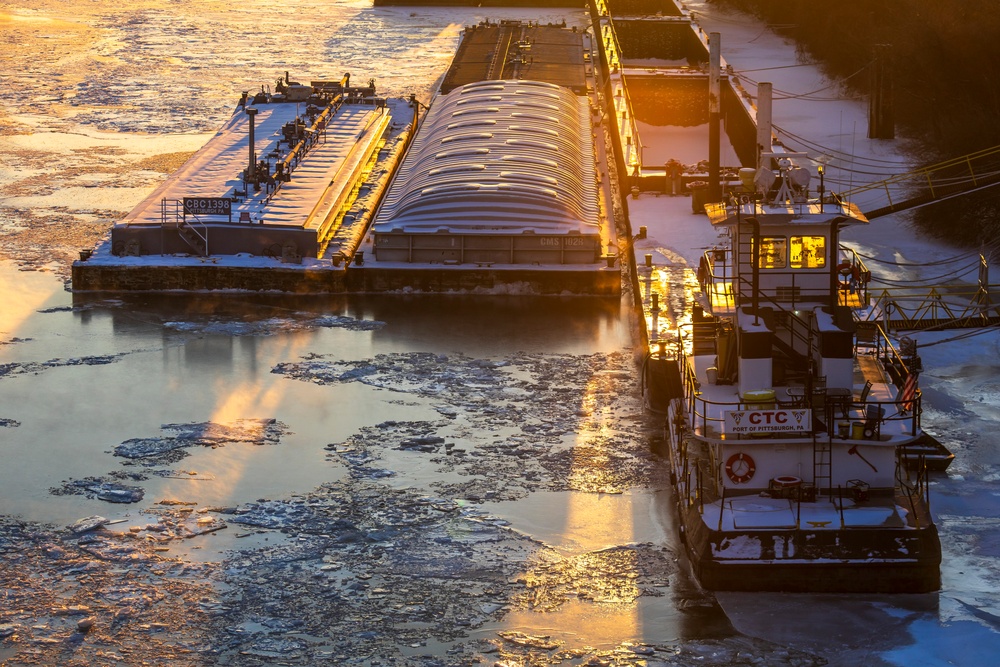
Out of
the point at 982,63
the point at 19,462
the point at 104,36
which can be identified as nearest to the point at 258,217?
the point at 19,462

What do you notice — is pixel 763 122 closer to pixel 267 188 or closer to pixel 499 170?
pixel 499 170

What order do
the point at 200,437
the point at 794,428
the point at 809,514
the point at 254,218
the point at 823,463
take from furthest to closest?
the point at 254,218
the point at 200,437
the point at 823,463
the point at 794,428
the point at 809,514

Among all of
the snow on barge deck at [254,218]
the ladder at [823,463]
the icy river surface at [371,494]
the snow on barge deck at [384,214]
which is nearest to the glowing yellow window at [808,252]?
the ladder at [823,463]

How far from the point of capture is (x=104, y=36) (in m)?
73.1

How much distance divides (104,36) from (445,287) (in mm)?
47175

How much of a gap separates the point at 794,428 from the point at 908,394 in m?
1.55

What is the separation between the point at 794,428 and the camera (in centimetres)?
1756

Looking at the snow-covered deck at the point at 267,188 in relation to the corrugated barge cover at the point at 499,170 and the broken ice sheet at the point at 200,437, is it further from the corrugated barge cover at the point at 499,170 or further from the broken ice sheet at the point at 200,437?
the broken ice sheet at the point at 200,437

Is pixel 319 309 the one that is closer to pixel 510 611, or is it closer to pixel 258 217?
Result: pixel 258 217

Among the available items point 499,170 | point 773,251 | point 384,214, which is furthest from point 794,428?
point 499,170

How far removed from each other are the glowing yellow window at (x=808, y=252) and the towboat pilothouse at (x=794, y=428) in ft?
0.04

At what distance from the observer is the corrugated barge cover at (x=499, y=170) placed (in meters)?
32.2

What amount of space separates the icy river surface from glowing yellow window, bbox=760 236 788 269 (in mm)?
3707

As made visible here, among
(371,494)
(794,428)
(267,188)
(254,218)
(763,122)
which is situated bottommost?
(371,494)
